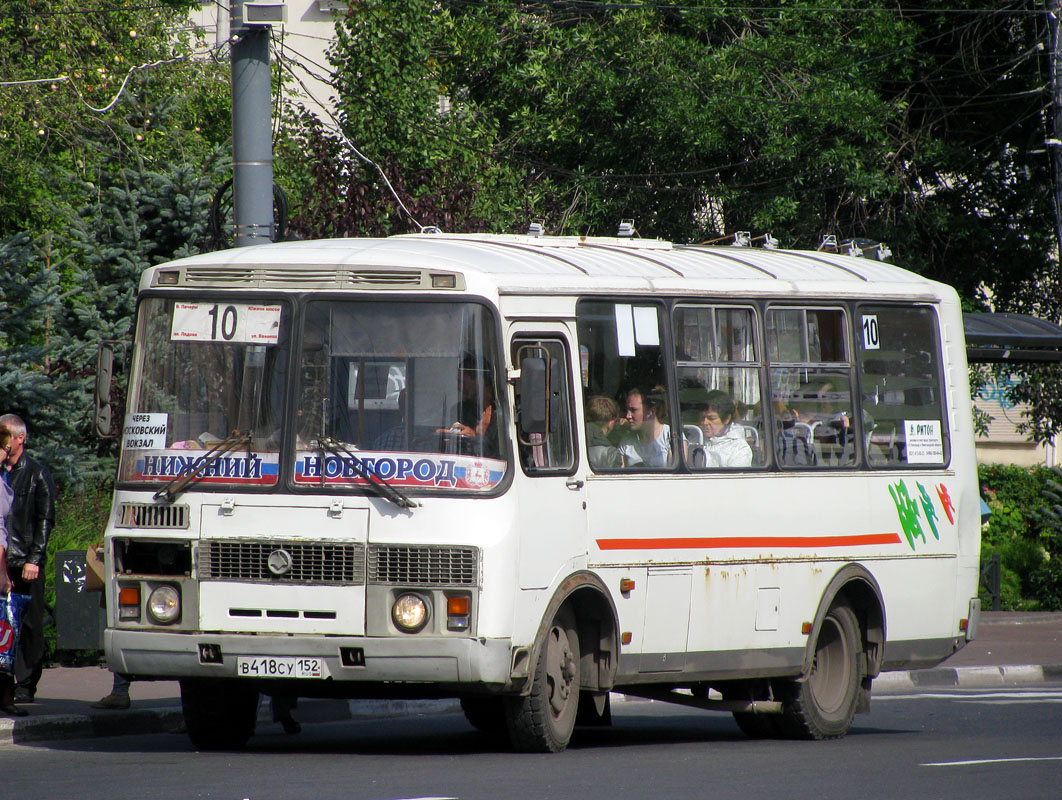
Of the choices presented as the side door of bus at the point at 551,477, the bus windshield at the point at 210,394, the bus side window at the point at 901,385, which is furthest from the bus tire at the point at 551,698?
the bus side window at the point at 901,385

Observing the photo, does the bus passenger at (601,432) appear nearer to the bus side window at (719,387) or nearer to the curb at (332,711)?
the bus side window at (719,387)

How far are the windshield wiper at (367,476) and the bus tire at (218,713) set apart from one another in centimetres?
157

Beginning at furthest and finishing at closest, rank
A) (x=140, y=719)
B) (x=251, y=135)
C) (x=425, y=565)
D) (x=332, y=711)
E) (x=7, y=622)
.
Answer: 1. (x=332, y=711)
2. (x=251, y=135)
3. (x=140, y=719)
4. (x=7, y=622)
5. (x=425, y=565)

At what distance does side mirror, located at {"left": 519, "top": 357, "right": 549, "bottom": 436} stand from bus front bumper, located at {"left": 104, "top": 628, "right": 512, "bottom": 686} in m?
1.18

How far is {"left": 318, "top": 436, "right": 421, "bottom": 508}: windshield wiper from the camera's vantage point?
917 cm

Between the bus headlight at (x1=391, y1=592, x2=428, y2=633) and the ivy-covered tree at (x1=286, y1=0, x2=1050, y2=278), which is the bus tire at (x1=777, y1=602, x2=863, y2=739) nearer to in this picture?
the bus headlight at (x1=391, y1=592, x2=428, y2=633)

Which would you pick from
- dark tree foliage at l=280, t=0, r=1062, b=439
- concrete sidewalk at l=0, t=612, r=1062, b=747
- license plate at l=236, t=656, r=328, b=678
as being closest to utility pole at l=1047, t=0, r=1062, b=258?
dark tree foliage at l=280, t=0, r=1062, b=439

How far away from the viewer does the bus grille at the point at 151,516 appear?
948cm

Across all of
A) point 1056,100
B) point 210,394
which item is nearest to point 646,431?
point 210,394

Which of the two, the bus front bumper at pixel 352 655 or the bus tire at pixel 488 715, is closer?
the bus front bumper at pixel 352 655

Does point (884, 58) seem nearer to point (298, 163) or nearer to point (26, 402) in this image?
point (298, 163)

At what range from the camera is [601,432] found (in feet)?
33.2

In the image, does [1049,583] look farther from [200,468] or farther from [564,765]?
[200,468]

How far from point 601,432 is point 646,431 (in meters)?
0.38
